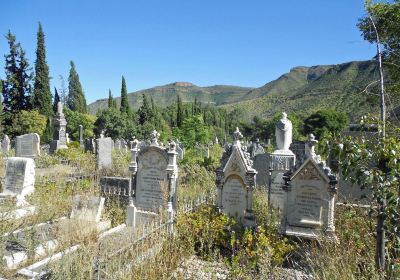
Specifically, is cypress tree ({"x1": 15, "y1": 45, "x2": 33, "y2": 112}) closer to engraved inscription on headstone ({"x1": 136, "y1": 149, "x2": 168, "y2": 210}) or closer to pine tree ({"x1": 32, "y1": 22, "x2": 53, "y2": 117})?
pine tree ({"x1": 32, "y1": 22, "x2": 53, "y2": 117})

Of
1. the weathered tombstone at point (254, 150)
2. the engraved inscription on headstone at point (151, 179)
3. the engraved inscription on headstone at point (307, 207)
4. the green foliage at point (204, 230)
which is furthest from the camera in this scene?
the weathered tombstone at point (254, 150)

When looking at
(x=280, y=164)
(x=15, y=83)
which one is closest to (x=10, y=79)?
(x=15, y=83)

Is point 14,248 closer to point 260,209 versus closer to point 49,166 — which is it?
point 260,209

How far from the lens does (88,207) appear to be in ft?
27.2

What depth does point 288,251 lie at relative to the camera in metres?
6.34

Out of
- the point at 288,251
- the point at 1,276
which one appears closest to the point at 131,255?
the point at 1,276

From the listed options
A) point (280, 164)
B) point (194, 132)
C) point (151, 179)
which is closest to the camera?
point (151, 179)

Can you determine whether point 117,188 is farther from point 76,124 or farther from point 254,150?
point 76,124

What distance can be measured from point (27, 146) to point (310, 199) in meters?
19.1

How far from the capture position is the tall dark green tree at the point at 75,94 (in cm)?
5341

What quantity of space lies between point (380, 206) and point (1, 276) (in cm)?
535

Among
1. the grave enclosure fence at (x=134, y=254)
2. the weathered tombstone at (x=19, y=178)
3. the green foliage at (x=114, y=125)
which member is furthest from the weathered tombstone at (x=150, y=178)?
the green foliage at (x=114, y=125)

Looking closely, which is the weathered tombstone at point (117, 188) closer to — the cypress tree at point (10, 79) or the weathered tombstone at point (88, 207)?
the weathered tombstone at point (88, 207)

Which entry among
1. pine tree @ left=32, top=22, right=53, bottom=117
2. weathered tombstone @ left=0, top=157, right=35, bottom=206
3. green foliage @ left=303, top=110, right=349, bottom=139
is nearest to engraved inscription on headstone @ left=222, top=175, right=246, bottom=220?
weathered tombstone @ left=0, top=157, right=35, bottom=206
